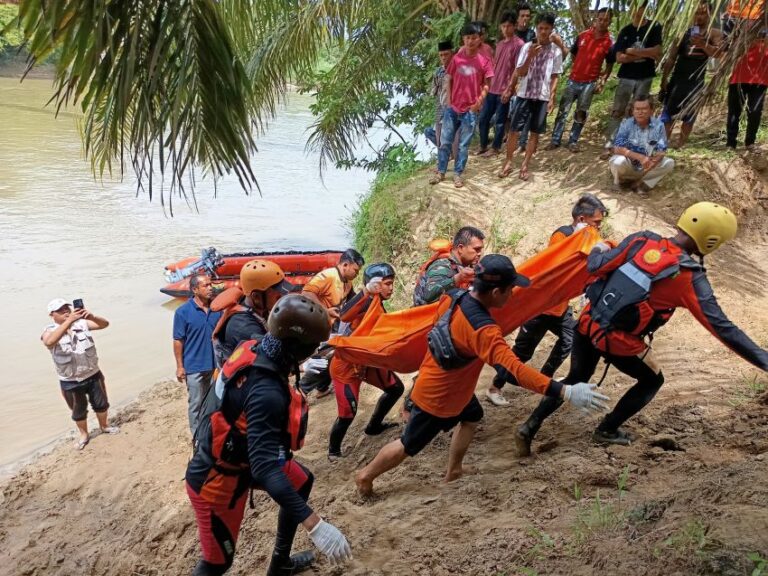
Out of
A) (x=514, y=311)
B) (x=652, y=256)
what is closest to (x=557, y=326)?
(x=514, y=311)

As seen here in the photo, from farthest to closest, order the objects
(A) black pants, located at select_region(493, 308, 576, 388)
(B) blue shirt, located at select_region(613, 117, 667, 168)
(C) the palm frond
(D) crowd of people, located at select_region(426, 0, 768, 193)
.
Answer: (D) crowd of people, located at select_region(426, 0, 768, 193), (B) blue shirt, located at select_region(613, 117, 667, 168), (A) black pants, located at select_region(493, 308, 576, 388), (C) the palm frond

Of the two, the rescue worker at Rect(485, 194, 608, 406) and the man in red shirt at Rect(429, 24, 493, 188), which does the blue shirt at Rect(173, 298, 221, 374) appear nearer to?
the rescue worker at Rect(485, 194, 608, 406)

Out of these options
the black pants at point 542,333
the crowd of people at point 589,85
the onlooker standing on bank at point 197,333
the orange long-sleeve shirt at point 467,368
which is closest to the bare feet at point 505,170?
the crowd of people at point 589,85

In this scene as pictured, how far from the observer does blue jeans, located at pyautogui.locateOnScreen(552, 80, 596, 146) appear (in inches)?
313

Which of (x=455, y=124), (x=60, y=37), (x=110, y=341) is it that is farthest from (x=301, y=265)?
(x=60, y=37)

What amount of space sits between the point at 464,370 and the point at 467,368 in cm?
2

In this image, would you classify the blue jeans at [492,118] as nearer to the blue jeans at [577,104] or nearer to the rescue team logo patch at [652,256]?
the blue jeans at [577,104]

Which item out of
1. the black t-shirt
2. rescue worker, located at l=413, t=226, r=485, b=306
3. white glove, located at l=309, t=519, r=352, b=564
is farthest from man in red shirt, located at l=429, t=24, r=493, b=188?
white glove, located at l=309, t=519, r=352, b=564

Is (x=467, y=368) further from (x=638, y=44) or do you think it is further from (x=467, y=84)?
(x=638, y=44)

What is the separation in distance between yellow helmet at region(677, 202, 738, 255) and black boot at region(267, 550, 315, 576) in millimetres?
2736

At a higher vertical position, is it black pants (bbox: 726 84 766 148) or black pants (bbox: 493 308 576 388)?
black pants (bbox: 726 84 766 148)

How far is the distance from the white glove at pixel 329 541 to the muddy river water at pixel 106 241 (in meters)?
5.52

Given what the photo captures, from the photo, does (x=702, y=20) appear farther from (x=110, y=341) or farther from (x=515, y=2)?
(x=110, y=341)

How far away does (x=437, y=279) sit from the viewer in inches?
168
